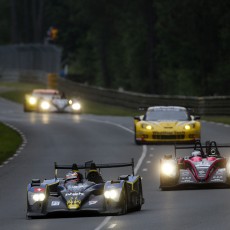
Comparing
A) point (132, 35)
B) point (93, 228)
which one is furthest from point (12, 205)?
point (132, 35)

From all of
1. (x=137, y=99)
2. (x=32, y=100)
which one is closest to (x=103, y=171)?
(x=32, y=100)

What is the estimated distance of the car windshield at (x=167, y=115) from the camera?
39281mm

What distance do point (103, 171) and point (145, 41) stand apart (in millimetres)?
72282

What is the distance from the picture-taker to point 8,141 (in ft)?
141

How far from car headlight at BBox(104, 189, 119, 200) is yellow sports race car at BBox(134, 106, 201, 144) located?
64.5ft

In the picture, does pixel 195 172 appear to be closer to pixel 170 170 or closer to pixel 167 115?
pixel 170 170

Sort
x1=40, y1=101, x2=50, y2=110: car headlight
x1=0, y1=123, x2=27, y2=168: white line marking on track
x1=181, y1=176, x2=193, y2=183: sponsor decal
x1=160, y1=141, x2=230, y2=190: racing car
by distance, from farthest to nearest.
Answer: x1=40, y1=101, x2=50, y2=110: car headlight < x1=0, y1=123, x2=27, y2=168: white line marking on track < x1=181, y1=176, x2=193, y2=183: sponsor decal < x1=160, y1=141, x2=230, y2=190: racing car

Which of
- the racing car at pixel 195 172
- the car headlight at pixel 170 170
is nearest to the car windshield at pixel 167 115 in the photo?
the racing car at pixel 195 172

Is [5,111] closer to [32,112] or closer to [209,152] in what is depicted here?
[32,112]

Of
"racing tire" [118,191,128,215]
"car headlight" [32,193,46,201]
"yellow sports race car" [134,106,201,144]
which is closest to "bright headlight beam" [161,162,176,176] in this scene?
"racing tire" [118,191,128,215]

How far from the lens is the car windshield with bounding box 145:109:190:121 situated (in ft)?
129

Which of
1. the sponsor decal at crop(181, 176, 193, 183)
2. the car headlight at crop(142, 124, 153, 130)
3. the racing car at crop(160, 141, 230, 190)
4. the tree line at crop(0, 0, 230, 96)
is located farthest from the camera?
the tree line at crop(0, 0, 230, 96)

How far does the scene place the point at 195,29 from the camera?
82875 mm

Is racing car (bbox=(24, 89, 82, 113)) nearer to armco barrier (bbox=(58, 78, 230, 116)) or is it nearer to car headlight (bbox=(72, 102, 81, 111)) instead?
car headlight (bbox=(72, 102, 81, 111))
